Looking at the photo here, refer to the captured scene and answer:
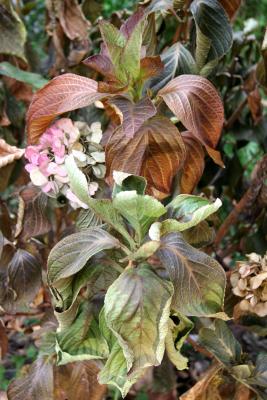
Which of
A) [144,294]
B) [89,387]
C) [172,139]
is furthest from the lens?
[89,387]

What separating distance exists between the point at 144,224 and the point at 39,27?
2.25m

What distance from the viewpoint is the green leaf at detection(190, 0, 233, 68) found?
0.76 metres

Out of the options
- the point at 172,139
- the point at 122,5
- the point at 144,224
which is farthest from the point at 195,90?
the point at 122,5

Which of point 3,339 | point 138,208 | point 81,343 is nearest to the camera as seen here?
point 138,208

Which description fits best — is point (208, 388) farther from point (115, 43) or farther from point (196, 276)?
point (115, 43)

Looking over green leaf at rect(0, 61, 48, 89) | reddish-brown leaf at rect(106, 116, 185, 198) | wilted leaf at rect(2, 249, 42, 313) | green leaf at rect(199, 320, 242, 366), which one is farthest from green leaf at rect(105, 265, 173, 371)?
green leaf at rect(0, 61, 48, 89)

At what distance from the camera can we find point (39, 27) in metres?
2.66

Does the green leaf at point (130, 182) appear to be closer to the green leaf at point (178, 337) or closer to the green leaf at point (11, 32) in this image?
the green leaf at point (178, 337)

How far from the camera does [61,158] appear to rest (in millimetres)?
759

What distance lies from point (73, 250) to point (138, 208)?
100mm

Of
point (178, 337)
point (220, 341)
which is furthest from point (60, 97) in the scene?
point (220, 341)

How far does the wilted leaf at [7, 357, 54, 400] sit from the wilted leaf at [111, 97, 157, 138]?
434 millimetres

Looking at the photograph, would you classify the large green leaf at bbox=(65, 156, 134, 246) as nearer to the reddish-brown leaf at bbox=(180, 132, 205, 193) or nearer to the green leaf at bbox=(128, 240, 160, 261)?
the green leaf at bbox=(128, 240, 160, 261)

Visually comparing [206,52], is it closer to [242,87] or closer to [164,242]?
[164,242]
